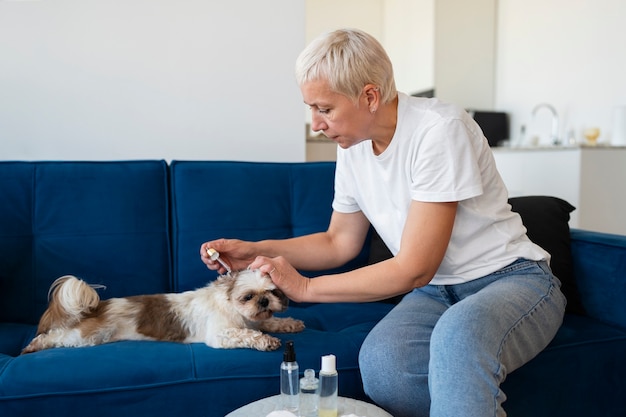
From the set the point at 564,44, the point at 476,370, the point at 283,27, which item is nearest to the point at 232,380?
the point at 476,370

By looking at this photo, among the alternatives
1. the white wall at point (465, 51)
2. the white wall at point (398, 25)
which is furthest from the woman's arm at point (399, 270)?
the white wall at point (465, 51)

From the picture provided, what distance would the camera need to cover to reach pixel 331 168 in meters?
2.59

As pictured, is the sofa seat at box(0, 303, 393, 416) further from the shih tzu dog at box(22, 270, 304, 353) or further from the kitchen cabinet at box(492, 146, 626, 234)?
the kitchen cabinet at box(492, 146, 626, 234)

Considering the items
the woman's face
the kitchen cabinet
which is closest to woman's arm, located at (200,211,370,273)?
the woman's face

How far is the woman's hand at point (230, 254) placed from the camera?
190cm

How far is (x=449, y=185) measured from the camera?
158 centimetres

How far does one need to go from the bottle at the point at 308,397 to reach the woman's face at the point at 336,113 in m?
0.67

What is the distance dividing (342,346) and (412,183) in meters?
0.53

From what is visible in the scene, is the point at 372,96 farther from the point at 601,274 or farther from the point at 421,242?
the point at 601,274

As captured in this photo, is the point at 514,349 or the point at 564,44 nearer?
the point at 514,349

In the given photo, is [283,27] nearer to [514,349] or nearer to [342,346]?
[342,346]

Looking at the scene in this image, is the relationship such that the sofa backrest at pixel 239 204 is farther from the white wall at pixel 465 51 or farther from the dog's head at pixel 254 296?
the white wall at pixel 465 51

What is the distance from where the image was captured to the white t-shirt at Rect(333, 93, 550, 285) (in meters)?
1.60

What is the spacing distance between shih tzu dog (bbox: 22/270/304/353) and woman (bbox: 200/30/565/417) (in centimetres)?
25
